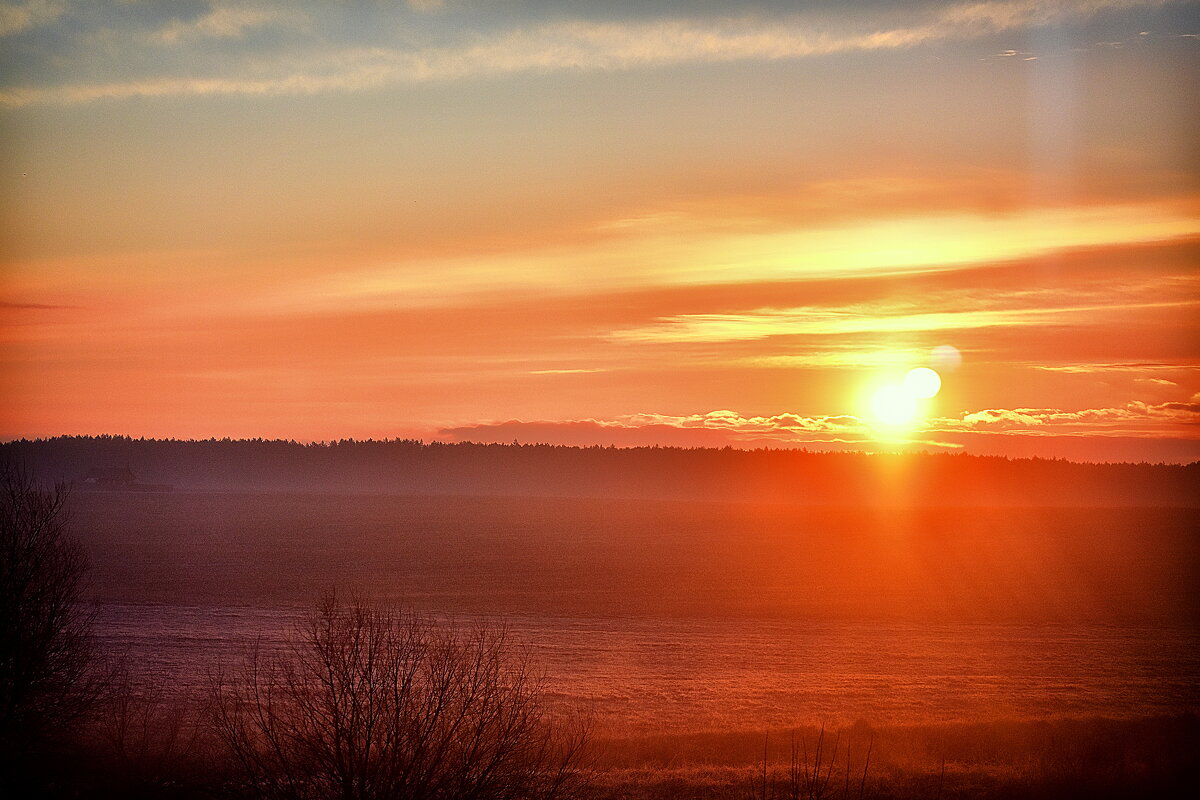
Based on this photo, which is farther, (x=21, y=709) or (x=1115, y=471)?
(x=1115, y=471)

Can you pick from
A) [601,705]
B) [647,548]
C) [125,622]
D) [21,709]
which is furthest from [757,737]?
[647,548]

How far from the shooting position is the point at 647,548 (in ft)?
291

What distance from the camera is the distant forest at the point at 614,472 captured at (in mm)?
A: 153875

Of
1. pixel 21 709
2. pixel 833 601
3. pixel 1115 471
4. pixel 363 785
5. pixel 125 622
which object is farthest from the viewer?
pixel 1115 471

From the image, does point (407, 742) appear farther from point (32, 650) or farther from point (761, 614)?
point (761, 614)

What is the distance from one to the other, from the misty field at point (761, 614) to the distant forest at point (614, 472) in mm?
34177

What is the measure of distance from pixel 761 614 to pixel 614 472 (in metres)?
113

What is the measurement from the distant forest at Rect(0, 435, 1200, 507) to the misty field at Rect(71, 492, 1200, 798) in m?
34.2

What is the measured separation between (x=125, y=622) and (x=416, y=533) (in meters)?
48.7

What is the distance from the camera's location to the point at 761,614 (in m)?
58.2

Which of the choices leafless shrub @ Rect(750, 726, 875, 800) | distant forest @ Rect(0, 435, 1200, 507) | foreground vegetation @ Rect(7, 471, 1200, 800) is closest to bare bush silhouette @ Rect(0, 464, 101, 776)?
foreground vegetation @ Rect(7, 471, 1200, 800)

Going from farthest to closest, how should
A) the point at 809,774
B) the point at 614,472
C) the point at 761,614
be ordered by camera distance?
the point at 614,472
the point at 761,614
the point at 809,774

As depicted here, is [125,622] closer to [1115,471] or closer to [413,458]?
[413,458]

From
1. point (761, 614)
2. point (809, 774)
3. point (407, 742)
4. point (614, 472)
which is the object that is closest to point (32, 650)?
point (407, 742)
